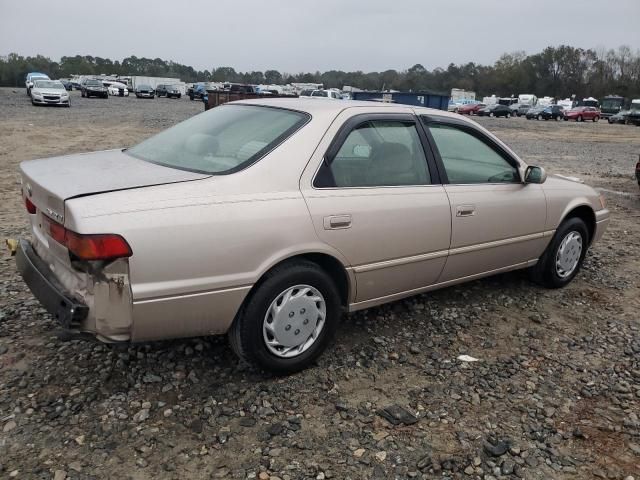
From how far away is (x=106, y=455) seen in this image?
8.06 feet

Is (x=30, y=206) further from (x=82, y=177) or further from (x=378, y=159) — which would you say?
(x=378, y=159)

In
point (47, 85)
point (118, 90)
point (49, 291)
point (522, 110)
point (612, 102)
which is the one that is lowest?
point (49, 291)

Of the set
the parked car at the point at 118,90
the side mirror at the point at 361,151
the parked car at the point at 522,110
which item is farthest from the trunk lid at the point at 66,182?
the parked car at the point at 118,90

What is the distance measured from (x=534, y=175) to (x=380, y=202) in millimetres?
1585

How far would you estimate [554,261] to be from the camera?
15.3ft

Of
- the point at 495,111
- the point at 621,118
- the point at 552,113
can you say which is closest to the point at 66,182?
the point at 621,118

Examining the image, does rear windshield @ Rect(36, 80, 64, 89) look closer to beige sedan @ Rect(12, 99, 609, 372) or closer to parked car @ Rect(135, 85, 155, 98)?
parked car @ Rect(135, 85, 155, 98)

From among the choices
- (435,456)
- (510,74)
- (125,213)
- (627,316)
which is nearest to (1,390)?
(125,213)

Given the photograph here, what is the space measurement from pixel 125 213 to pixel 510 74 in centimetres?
9818

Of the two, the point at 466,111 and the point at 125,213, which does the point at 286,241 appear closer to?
the point at 125,213

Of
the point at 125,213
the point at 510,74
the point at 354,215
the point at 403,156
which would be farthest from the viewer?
the point at 510,74

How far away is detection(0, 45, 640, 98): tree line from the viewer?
81875 millimetres

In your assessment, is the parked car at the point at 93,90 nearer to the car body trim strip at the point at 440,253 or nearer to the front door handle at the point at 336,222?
the car body trim strip at the point at 440,253

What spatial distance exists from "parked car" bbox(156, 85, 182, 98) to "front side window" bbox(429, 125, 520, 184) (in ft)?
173
